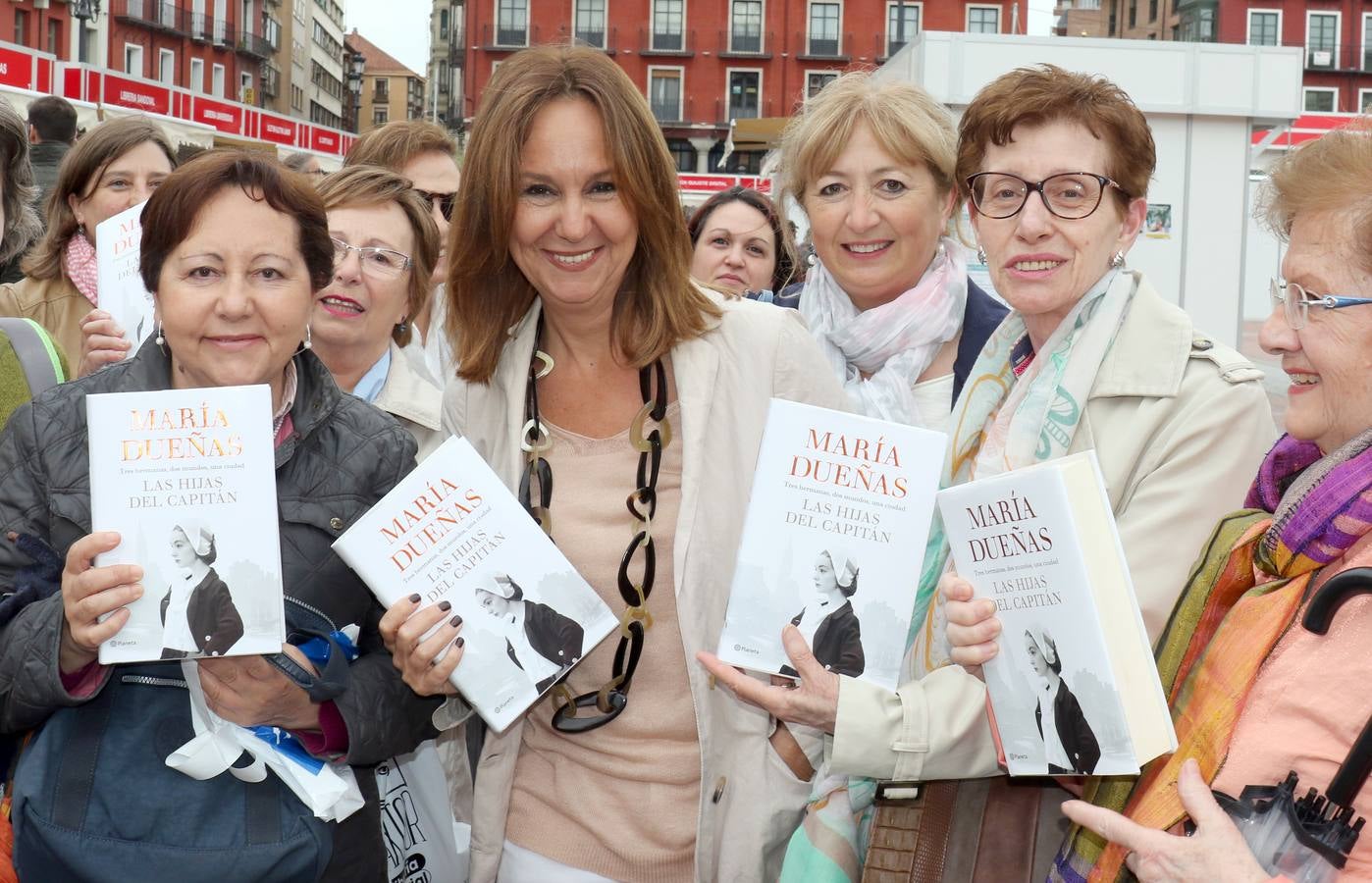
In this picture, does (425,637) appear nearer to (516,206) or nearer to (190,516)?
(190,516)

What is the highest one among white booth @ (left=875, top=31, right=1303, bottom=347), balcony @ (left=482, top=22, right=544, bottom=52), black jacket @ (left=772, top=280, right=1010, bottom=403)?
balcony @ (left=482, top=22, right=544, bottom=52)

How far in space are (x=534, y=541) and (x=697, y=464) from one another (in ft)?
1.17

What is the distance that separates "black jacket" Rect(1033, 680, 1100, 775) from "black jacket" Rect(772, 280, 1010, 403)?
1234 millimetres

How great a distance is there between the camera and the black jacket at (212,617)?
1980 millimetres

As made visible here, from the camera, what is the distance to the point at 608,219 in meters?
2.43

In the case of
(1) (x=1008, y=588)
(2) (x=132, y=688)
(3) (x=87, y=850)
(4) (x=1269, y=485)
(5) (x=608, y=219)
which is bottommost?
(3) (x=87, y=850)

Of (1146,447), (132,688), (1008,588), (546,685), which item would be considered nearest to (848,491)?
(1008,588)

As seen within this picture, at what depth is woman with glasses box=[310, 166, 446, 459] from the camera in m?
3.40

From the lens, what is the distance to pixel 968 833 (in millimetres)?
2145

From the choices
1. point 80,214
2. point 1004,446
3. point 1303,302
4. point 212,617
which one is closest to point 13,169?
point 80,214

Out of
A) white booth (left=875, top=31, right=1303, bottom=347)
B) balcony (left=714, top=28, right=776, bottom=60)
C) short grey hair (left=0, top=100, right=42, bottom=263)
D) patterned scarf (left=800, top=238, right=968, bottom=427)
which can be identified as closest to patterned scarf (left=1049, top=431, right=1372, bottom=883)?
patterned scarf (left=800, top=238, right=968, bottom=427)

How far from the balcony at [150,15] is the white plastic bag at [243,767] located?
52261 mm

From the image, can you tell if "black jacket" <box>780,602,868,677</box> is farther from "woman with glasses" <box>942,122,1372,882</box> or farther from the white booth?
the white booth

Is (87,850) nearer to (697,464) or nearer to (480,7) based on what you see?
(697,464)
